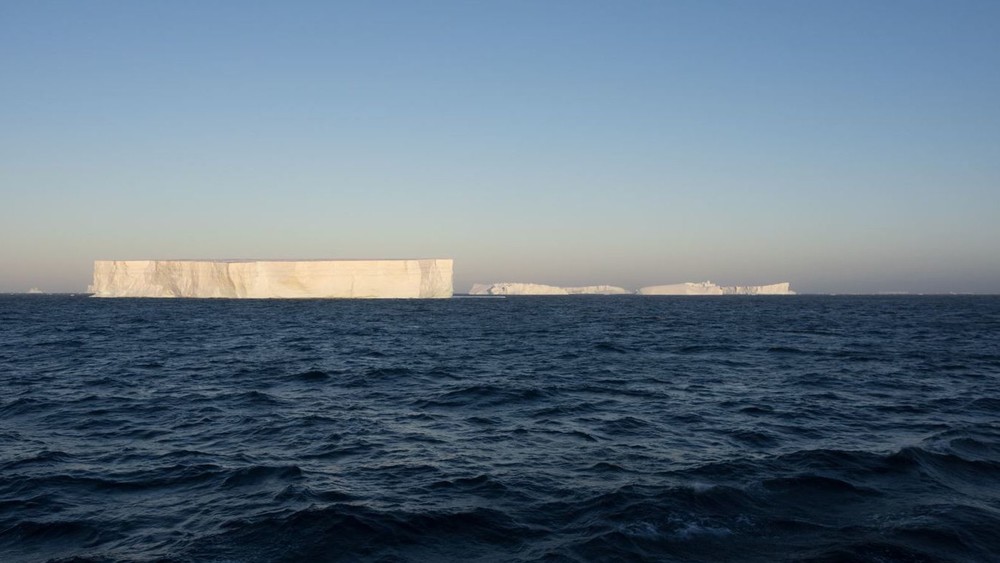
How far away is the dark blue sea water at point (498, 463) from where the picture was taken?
6449mm

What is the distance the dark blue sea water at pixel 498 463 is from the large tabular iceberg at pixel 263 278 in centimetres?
6095

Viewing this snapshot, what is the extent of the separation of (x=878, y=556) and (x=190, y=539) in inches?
267

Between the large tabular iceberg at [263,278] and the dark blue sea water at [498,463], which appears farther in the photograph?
the large tabular iceberg at [263,278]

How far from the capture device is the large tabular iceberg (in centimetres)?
7906

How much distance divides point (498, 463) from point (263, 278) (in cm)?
7533

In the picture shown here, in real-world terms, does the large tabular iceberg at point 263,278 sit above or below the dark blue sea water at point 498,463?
above

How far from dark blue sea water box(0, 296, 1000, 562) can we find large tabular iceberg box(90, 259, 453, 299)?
2399 inches

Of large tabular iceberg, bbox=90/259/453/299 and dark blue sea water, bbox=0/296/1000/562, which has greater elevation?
large tabular iceberg, bbox=90/259/453/299

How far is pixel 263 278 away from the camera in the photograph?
7844 cm

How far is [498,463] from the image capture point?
912cm

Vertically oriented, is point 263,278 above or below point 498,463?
above

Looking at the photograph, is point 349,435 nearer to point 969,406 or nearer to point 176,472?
point 176,472

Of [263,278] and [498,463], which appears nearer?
[498,463]

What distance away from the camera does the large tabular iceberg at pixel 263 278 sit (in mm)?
79062
